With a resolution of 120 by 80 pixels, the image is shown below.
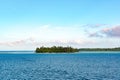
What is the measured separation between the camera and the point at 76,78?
2082 inches

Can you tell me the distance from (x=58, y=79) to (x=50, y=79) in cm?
188

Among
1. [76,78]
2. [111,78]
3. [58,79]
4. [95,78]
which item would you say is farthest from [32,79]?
[111,78]

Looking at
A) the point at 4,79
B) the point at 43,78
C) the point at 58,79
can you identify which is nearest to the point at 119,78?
the point at 58,79

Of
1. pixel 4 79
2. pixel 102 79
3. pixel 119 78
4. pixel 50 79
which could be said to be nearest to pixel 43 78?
pixel 50 79

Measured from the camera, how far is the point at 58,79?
51.8m

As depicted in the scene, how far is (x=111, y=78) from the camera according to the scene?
53.0m

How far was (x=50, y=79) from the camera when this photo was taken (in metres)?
52.2

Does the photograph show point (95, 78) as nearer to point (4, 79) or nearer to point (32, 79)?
point (32, 79)

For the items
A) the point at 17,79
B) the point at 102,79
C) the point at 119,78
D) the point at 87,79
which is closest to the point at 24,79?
the point at 17,79

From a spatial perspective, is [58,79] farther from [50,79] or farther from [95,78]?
[95,78]

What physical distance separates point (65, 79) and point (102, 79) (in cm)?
830

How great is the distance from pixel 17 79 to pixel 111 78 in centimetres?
2161

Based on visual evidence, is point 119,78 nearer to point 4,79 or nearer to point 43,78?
point 43,78

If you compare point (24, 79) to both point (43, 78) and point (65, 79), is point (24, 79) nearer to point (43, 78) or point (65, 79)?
point (43, 78)
